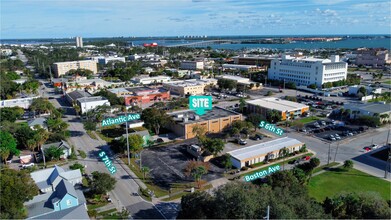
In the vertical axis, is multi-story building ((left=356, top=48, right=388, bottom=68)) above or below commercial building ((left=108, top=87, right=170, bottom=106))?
above

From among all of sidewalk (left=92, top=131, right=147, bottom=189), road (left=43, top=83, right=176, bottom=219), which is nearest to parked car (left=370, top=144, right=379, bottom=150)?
road (left=43, top=83, right=176, bottom=219)

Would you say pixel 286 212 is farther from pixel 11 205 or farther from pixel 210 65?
pixel 210 65

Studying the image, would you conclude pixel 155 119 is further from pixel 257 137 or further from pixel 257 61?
pixel 257 61

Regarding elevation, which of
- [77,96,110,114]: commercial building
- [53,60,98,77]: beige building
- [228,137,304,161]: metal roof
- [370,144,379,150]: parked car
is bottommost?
[370,144,379,150]: parked car

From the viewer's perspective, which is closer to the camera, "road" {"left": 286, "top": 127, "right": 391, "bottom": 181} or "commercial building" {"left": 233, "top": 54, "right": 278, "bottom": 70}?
"road" {"left": 286, "top": 127, "right": 391, "bottom": 181}

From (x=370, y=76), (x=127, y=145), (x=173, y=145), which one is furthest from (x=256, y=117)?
(x=370, y=76)

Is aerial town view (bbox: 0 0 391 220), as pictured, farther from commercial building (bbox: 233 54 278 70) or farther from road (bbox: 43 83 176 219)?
commercial building (bbox: 233 54 278 70)
